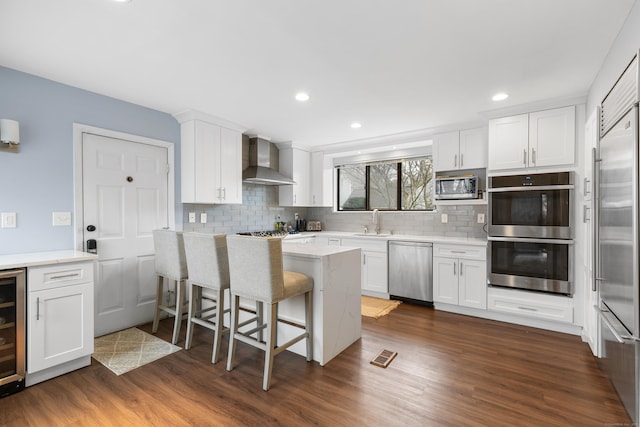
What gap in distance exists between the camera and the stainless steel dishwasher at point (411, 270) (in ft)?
12.8

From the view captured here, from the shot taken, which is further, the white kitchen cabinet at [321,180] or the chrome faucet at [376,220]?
the white kitchen cabinet at [321,180]

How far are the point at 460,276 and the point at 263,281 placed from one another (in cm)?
258

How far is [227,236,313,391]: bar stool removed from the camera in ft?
6.96

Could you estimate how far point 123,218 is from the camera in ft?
10.3

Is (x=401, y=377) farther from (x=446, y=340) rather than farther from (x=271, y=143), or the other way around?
(x=271, y=143)

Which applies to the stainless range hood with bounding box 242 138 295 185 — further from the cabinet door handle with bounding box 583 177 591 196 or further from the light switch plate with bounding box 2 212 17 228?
the cabinet door handle with bounding box 583 177 591 196

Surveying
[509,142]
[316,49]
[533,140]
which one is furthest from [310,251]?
[533,140]

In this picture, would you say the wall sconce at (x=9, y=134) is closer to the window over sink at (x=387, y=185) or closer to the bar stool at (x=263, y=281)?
the bar stool at (x=263, y=281)

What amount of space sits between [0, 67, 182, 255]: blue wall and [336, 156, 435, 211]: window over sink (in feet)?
12.0

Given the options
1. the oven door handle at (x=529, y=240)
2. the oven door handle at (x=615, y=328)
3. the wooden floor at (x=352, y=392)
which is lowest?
the wooden floor at (x=352, y=392)

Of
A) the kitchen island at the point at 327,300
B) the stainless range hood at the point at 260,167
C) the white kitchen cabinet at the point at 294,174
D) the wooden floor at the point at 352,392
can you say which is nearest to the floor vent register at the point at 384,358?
the wooden floor at the point at 352,392

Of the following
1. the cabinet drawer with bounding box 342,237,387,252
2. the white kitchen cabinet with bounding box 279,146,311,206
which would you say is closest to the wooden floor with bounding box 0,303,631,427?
the cabinet drawer with bounding box 342,237,387,252

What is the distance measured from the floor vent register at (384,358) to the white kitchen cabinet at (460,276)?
144 cm

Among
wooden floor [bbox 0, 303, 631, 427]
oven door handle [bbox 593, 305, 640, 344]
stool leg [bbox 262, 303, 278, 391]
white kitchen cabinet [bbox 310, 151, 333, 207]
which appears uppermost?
white kitchen cabinet [bbox 310, 151, 333, 207]
